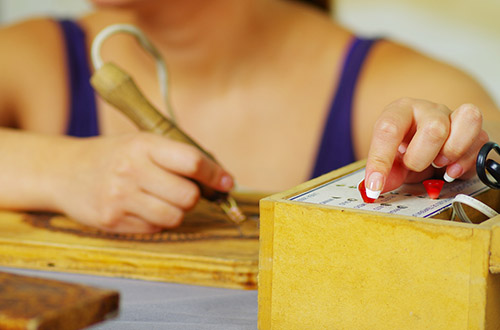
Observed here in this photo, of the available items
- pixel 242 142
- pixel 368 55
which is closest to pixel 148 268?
pixel 242 142

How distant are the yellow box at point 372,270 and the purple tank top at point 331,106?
2.00 feet

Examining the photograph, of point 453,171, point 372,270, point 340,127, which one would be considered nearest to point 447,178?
point 453,171

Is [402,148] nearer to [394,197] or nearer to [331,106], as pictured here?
[394,197]

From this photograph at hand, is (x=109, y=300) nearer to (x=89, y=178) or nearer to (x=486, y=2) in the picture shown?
(x=89, y=178)

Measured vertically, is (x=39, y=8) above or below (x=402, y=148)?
above

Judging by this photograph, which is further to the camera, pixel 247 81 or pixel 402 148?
pixel 247 81

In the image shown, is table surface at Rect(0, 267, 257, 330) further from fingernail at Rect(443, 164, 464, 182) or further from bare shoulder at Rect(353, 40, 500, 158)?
bare shoulder at Rect(353, 40, 500, 158)

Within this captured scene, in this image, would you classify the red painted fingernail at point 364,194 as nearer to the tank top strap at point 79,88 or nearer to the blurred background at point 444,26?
the tank top strap at point 79,88

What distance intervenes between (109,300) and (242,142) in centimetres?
71

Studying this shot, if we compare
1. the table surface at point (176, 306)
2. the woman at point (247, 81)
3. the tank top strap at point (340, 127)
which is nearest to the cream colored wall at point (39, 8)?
the woman at point (247, 81)

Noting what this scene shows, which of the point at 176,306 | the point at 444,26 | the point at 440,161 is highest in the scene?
the point at 444,26

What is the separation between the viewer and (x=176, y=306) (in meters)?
0.44

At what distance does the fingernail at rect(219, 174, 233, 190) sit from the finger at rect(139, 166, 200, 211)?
0.02 metres

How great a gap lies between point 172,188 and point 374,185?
9.4 inches
